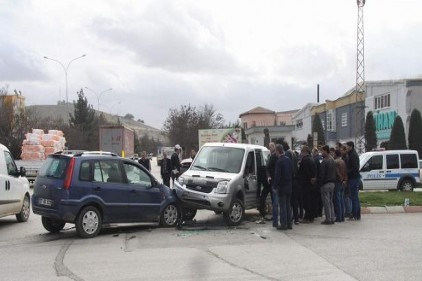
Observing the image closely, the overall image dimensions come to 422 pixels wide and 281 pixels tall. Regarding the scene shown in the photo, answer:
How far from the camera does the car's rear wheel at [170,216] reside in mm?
12672

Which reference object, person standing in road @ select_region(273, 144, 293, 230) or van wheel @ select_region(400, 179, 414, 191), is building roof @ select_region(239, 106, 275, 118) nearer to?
van wheel @ select_region(400, 179, 414, 191)

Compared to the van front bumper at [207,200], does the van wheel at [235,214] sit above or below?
below

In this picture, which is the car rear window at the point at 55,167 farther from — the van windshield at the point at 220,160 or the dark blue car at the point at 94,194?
the van windshield at the point at 220,160

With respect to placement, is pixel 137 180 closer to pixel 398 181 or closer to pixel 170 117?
pixel 398 181

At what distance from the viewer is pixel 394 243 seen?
1035 cm

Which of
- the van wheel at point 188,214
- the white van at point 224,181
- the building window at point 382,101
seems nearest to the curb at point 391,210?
the white van at point 224,181

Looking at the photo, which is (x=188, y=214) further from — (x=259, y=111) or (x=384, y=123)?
(x=259, y=111)

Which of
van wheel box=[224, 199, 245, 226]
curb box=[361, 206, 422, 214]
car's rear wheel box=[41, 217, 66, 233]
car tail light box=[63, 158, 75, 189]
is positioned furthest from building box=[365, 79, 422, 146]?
car tail light box=[63, 158, 75, 189]

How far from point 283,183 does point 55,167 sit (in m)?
5.03

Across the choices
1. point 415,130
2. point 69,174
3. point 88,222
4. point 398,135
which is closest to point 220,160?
point 88,222

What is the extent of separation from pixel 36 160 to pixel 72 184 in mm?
20024

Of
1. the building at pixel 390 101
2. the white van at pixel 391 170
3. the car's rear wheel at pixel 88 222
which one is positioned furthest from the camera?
the building at pixel 390 101

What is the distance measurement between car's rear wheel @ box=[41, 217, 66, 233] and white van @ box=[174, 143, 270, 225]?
2.89m

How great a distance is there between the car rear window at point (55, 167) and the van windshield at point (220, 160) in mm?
3518
